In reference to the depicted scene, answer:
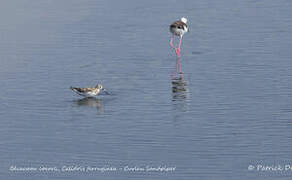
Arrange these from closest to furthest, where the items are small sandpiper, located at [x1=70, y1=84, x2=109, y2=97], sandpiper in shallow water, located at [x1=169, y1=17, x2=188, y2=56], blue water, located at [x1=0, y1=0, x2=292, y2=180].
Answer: blue water, located at [x1=0, y1=0, x2=292, y2=180], small sandpiper, located at [x1=70, y1=84, x2=109, y2=97], sandpiper in shallow water, located at [x1=169, y1=17, x2=188, y2=56]

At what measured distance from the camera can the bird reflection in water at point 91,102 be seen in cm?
2042

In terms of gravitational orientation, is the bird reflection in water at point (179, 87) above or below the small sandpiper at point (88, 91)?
above

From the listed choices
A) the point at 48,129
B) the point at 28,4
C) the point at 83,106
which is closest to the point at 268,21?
the point at 28,4

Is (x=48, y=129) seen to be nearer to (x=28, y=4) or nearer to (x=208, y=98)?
(x=208, y=98)

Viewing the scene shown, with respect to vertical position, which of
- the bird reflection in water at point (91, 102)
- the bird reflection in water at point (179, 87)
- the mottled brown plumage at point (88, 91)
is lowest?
the bird reflection in water at point (91, 102)

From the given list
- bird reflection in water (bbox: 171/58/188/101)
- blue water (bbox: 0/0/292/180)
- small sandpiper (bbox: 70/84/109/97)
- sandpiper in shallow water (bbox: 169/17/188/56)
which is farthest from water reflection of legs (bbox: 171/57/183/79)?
small sandpiper (bbox: 70/84/109/97)

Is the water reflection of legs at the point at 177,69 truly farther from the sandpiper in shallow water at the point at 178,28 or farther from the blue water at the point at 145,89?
the sandpiper in shallow water at the point at 178,28

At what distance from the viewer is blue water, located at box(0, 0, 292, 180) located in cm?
1623

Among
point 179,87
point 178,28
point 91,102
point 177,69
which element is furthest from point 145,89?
point 178,28

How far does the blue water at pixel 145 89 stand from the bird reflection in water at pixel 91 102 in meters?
0.05

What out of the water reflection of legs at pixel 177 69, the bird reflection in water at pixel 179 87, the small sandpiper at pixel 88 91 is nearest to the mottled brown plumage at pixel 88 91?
the small sandpiper at pixel 88 91

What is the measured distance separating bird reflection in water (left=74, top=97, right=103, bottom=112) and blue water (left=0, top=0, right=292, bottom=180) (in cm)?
5

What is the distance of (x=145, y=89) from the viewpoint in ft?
71.4

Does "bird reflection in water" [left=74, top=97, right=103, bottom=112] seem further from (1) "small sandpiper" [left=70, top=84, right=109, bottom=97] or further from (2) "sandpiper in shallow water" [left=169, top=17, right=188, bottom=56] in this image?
(2) "sandpiper in shallow water" [left=169, top=17, right=188, bottom=56]
